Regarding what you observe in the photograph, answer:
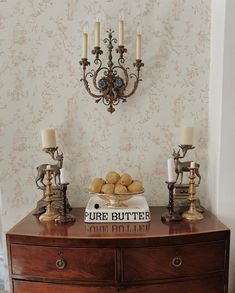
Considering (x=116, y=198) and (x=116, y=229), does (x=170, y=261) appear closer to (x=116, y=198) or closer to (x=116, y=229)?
(x=116, y=229)

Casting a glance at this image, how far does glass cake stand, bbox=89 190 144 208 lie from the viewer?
4.41ft

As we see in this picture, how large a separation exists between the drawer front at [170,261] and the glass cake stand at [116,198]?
0.86 ft

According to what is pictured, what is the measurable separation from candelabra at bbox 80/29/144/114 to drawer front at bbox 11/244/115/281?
0.76 meters

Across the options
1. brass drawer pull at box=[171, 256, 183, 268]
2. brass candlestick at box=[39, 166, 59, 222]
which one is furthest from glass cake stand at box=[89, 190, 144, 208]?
brass drawer pull at box=[171, 256, 183, 268]

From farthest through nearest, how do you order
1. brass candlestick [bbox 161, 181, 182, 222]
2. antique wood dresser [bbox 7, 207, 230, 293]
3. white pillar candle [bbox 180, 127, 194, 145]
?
white pillar candle [bbox 180, 127, 194, 145] → brass candlestick [bbox 161, 181, 182, 222] → antique wood dresser [bbox 7, 207, 230, 293]

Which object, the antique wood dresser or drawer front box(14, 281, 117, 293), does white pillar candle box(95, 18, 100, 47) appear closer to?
the antique wood dresser

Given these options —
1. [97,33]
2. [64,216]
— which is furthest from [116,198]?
[97,33]

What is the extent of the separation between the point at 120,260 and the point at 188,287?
1.08 feet

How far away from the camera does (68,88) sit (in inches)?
61.9

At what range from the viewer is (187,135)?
4.75ft

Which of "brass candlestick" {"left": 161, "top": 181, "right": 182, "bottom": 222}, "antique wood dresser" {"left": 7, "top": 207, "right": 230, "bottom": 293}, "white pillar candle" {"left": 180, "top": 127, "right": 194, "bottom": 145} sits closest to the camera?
"antique wood dresser" {"left": 7, "top": 207, "right": 230, "bottom": 293}

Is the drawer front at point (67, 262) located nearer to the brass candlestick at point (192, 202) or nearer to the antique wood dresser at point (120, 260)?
the antique wood dresser at point (120, 260)

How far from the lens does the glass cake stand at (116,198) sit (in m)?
1.34

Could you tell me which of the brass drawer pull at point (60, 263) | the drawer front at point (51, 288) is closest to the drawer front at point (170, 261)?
the drawer front at point (51, 288)
